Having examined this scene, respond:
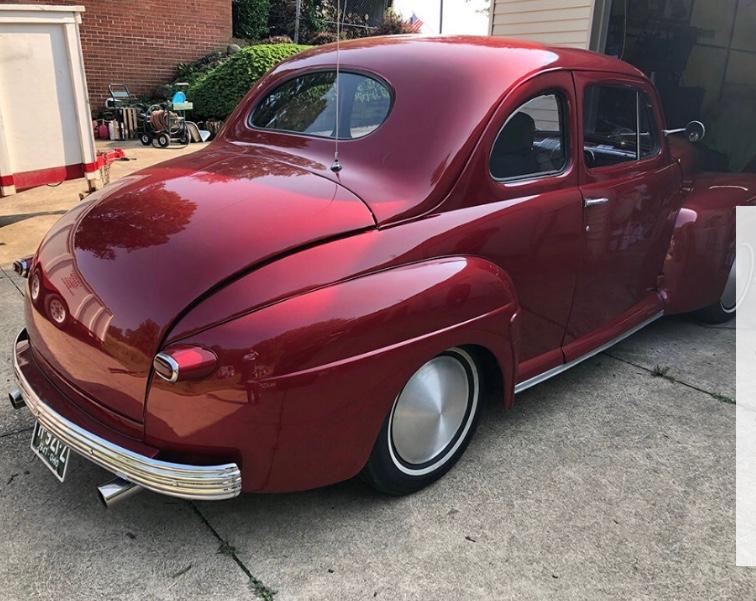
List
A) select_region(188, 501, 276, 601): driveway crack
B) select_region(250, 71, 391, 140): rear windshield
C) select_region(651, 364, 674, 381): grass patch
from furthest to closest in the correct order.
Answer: select_region(651, 364, 674, 381): grass patch, select_region(250, 71, 391, 140): rear windshield, select_region(188, 501, 276, 601): driveway crack

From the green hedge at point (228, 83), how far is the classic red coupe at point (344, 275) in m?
9.57

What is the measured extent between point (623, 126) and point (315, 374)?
2.78 metres

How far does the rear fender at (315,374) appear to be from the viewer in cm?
200

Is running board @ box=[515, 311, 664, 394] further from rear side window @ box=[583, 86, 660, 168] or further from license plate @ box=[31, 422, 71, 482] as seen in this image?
license plate @ box=[31, 422, 71, 482]

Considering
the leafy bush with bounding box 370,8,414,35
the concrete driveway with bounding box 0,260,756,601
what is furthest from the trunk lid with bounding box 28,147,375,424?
the leafy bush with bounding box 370,8,414,35

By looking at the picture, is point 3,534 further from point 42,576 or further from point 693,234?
point 693,234

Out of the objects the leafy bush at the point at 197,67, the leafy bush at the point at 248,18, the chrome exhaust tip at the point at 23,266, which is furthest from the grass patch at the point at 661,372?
the leafy bush at the point at 248,18

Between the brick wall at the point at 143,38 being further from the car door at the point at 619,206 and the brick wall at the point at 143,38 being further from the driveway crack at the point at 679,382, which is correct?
the driveway crack at the point at 679,382

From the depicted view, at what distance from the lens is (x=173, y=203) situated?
244 centimetres

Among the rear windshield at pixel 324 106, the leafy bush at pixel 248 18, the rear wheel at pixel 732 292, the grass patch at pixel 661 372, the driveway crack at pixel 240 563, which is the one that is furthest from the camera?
the leafy bush at pixel 248 18

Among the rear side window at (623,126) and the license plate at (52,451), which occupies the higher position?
the rear side window at (623,126)

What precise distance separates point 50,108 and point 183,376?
4.82m

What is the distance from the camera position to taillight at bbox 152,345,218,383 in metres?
1.93

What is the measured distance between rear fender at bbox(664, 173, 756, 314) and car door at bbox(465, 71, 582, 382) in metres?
1.22
